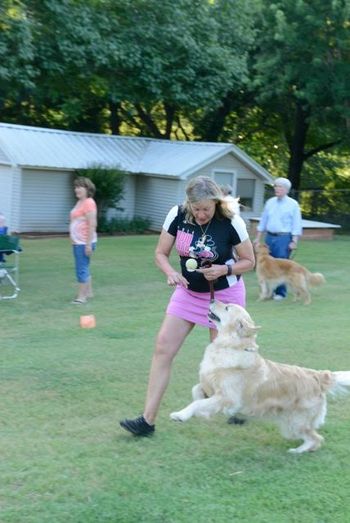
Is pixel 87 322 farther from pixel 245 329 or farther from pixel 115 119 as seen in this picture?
pixel 115 119

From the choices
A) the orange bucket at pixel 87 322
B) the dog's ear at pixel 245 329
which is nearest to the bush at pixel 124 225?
the orange bucket at pixel 87 322

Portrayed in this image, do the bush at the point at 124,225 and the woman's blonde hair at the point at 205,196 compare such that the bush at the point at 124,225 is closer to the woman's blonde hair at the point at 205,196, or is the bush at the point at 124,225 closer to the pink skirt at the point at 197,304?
the pink skirt at the point at 197,304

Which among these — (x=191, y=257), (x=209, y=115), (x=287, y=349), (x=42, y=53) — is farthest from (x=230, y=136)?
(x=191, y=257)

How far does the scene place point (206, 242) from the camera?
5.45 metres

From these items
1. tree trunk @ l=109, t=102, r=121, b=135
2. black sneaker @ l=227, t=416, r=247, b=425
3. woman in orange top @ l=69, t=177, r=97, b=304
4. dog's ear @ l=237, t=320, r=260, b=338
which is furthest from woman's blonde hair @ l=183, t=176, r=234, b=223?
tree trunk @ l=109, t=102, r=121, b=135

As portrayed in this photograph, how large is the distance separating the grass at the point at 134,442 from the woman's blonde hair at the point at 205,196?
5.26ft

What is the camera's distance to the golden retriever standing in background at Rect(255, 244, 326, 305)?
40.5ft

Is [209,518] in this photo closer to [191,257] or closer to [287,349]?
[191,257]

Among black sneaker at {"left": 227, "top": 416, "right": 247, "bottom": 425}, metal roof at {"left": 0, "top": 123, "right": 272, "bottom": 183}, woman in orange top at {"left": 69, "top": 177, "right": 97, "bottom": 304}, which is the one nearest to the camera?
black sneaker at {"left": 227, "top": 416, "right": 247, "bottom": 425}

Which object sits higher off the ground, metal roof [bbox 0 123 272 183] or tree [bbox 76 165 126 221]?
metal roof [bbox 0 123 272 183]

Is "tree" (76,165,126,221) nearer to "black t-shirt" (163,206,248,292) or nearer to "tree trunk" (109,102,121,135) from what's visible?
"tree trunk" (109,102,121,135)

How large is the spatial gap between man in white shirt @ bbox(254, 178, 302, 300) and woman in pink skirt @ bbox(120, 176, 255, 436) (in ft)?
22.1

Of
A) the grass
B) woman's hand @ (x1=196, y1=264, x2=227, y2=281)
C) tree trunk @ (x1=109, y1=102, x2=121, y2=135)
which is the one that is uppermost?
tree trunk @ (x1=109, y1=102, x2=121, y2=135)

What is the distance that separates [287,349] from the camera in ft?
28.8
